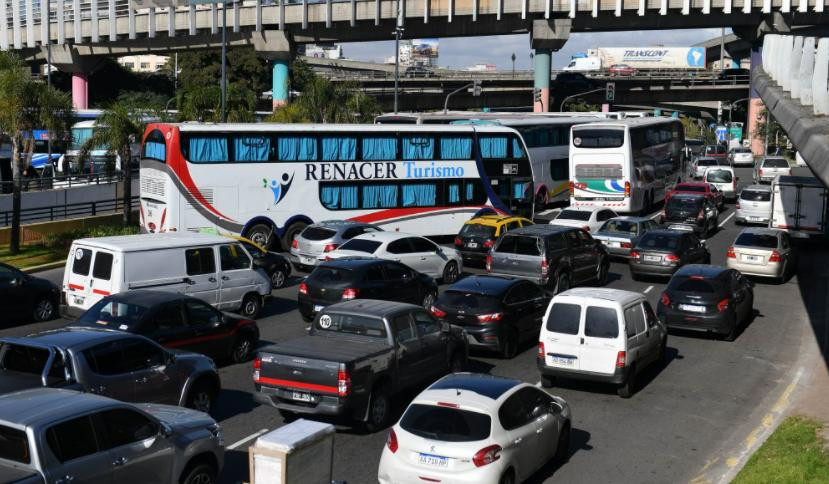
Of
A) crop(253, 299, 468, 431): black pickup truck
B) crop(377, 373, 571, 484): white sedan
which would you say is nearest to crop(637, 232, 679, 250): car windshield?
crop(253, 299, 468, 431): black pickup truck

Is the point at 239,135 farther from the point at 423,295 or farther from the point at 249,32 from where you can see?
the point at 249,32

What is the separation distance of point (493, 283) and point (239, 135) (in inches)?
539

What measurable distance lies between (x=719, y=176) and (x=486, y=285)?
117 feet

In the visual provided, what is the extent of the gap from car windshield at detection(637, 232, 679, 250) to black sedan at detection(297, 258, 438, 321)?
9546 mm

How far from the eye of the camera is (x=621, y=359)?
16922mm

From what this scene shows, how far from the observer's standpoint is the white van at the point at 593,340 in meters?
17.0

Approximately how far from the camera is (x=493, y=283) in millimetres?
20406

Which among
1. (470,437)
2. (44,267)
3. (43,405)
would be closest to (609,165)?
(44,267)

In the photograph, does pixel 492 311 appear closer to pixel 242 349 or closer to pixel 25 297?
pixel 242 349

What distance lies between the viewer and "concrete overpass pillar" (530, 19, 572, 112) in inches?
3044

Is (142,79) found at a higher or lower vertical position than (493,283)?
higher

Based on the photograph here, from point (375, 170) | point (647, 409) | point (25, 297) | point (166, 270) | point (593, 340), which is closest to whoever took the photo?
point (647, 409)

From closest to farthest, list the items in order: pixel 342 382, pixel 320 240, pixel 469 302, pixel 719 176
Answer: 1. pixel 342 382
2. pixel 469 302
3. pixel 320 240
4. pixel 719 176

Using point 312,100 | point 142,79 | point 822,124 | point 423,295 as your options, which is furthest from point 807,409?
point 142,79
